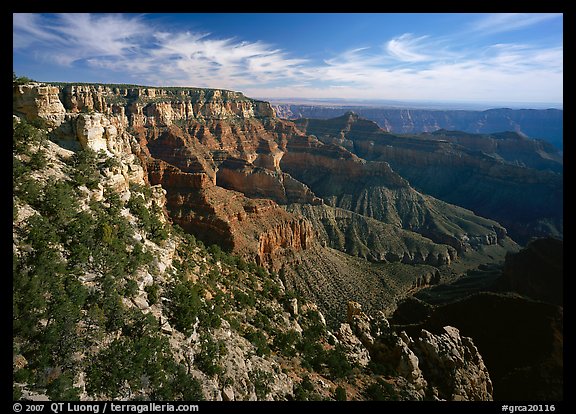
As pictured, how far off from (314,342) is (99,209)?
542 inches

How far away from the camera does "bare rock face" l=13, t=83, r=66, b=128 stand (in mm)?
16500

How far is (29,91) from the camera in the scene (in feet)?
54.6

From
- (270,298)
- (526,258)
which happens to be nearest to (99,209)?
(270,298)

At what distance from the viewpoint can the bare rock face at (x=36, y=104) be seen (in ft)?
54.1

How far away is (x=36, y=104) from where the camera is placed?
1681 cm

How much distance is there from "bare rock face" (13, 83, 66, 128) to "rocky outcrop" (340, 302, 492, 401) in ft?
69.4

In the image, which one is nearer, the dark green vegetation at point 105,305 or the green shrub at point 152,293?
the dark green vegetation at point 105,305

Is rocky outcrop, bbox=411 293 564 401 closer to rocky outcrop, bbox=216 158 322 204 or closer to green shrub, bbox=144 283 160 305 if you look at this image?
green shrub, bbox=144 283 160 305

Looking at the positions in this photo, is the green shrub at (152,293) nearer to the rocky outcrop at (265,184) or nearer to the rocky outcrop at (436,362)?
the rocky outcrop at (436,362)

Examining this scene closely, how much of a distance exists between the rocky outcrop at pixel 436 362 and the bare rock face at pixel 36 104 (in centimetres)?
2115

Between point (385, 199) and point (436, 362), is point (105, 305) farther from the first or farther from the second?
point (385, 199)

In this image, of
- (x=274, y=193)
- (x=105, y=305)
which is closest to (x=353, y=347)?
(x=105, y=305)

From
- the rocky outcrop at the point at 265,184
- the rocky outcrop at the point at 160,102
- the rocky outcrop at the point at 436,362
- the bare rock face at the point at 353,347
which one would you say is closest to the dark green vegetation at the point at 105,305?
the bare rock face at the point at 353,347
